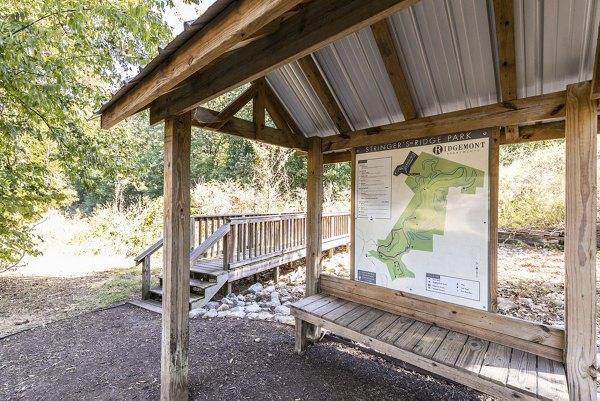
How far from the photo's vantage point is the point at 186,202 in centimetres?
234

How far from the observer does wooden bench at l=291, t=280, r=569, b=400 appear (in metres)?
1.69

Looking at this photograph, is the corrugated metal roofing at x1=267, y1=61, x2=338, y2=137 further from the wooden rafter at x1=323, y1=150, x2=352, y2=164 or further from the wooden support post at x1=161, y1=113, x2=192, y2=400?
the wooden support post at x1=161, y1=113, x2=192, y2=400

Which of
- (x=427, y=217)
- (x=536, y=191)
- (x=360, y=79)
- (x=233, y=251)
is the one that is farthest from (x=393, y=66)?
(x=536, y=191)

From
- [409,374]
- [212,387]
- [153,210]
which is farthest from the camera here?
[153,210]

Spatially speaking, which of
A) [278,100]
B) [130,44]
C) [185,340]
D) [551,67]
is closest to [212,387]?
[185,340]

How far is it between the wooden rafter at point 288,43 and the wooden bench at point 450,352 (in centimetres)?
206

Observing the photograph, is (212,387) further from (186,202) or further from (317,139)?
(317,139)

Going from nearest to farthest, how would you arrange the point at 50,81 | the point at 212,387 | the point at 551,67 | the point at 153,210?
the point at 551,67 < the point at 212,387 < the point at 50,81 < the point at 153,210

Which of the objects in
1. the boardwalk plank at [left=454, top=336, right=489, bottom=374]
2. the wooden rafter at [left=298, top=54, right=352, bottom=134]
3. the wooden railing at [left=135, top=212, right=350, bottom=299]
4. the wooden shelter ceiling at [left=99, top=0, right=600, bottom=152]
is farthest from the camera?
the wooden railing at [left=135, top=212, right=350, bottom=299]

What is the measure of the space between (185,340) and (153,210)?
7.99m

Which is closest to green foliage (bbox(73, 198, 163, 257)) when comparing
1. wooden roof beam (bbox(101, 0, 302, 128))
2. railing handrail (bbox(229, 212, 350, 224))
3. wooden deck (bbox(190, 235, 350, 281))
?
wooden deck (bbox(190, 235, 350, 281))

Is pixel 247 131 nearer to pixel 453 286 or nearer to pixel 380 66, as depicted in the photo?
pixel 380 66

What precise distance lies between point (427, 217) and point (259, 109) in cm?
187

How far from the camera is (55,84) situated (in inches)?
138
